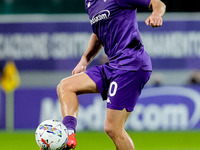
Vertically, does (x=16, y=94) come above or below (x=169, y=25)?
below

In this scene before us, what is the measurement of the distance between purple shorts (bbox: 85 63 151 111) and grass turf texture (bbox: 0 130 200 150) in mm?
3589

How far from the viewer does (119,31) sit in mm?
4691

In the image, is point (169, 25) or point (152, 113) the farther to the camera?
point (169, 25)

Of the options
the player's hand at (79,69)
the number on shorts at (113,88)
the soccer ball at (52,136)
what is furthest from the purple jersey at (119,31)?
the soccer ball at (52,136)

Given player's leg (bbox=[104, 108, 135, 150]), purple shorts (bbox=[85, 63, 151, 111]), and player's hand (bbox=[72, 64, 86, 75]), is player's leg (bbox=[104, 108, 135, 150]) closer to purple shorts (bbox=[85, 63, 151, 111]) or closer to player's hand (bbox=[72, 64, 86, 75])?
purple shorts (bbox=[85, 63, 151, 111])

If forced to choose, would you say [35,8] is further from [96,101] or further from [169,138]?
[169,138]

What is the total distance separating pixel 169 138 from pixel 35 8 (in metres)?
8.04

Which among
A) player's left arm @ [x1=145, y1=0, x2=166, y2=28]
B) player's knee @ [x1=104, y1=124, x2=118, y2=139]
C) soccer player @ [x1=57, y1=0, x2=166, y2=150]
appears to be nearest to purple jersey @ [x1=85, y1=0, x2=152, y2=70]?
soccer player @ [x1=57, y1=0, x2=166, y2=150]

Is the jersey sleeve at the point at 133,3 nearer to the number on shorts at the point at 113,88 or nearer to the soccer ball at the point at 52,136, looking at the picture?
the number on shorts at the point at 113,88

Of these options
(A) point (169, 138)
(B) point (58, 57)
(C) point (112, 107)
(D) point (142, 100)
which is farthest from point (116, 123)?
(B) point (58, 57)

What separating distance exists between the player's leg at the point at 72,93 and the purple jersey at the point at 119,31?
324mm

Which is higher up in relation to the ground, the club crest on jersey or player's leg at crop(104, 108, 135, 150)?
the club crest on jersey

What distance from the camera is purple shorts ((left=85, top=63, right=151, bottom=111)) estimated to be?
4746 mm

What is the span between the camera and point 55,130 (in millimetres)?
4188
